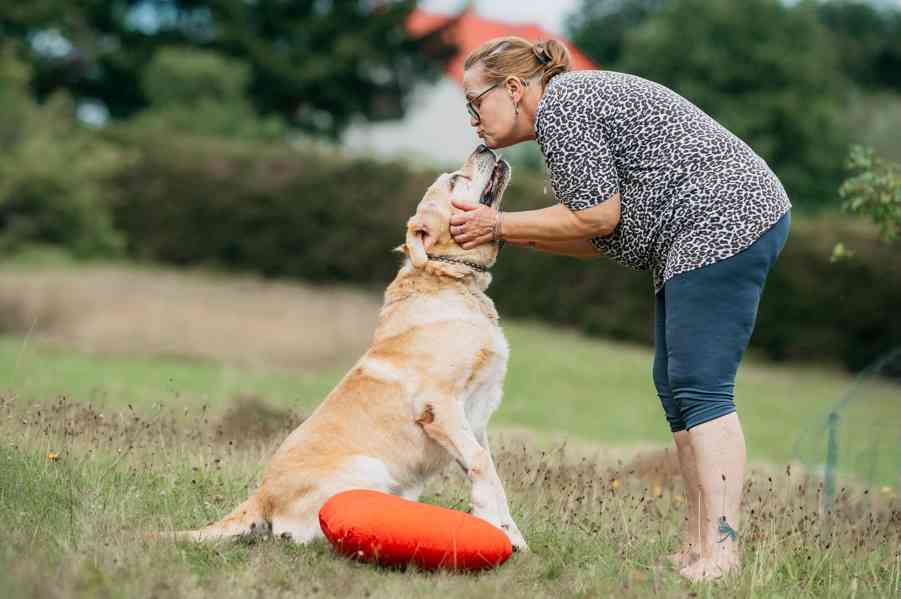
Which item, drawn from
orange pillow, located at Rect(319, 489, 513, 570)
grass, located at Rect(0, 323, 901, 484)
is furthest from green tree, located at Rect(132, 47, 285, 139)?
orange pillow, located at Rect(319, 489, 513, 570)

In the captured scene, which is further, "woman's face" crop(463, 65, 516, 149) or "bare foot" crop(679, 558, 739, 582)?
"woman's face" crop(463, 65, 516, 149)

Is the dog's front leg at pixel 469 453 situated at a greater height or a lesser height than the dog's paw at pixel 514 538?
greater

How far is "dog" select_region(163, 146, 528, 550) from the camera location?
4.04 meters

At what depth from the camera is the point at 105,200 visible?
826 inches

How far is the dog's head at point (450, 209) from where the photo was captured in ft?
14.6

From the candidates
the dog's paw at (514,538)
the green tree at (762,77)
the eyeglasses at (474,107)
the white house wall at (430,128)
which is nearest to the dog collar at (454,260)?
the eyeglasses at (474,107)

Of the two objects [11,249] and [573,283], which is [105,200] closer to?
[11,249]

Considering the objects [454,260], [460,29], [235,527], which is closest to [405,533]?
[235,527]

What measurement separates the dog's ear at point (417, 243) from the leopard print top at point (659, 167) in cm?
73

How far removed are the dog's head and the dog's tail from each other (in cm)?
125

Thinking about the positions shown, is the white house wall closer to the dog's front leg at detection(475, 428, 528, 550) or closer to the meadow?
the meadow

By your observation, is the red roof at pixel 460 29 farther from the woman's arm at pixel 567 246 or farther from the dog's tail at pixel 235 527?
the dog's tail at pixel 235 527

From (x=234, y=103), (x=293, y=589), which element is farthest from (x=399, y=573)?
(x=234, y=103)

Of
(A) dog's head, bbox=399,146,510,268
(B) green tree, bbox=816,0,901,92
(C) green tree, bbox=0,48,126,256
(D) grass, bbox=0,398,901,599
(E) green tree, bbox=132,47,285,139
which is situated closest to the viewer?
(D) grass, bbox=0,398,901,599
